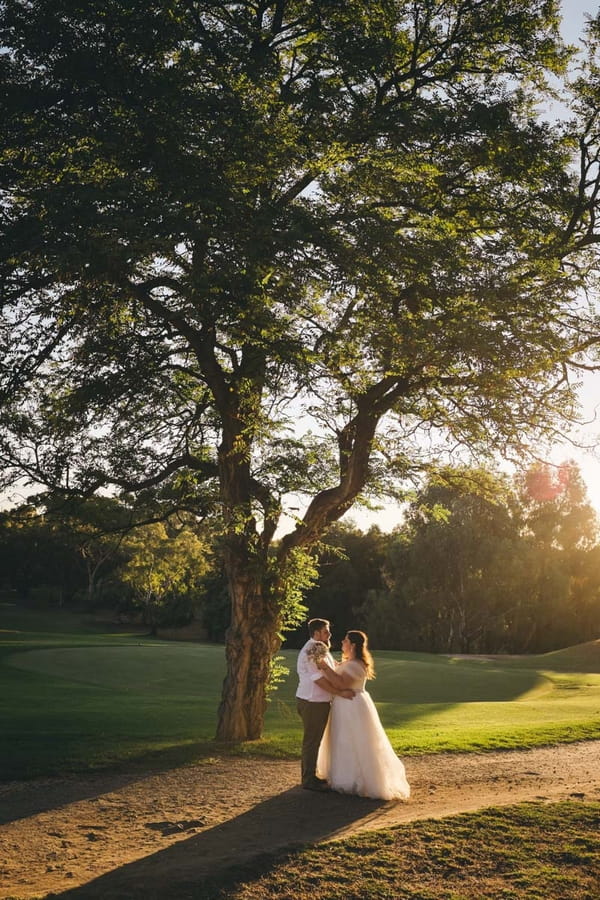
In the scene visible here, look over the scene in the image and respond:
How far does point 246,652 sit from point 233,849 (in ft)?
23.7

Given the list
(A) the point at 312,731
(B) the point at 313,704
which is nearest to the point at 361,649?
(B) the point at 313,704

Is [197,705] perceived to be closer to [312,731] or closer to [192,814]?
[312,731]

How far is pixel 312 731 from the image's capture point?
11469 mm

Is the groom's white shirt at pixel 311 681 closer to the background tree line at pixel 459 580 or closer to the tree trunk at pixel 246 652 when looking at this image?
the tree trunk at pixel 246 652

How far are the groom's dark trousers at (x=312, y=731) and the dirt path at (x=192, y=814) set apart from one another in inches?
12.4

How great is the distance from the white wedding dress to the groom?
129mm

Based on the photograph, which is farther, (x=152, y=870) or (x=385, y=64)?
(x=385, y=64)

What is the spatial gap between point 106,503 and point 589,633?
200ft

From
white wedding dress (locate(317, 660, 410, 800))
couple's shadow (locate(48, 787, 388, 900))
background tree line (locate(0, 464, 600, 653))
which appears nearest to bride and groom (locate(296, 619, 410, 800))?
white wedding dress (locate(317, 660, 410, 800))

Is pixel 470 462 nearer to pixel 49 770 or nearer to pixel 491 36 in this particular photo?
pixel 491 36

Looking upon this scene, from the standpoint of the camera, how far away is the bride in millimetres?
10883

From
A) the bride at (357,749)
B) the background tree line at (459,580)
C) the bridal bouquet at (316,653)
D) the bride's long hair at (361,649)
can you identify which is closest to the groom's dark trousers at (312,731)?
the bride at (357,749)

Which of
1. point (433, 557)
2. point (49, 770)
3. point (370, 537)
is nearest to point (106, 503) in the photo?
point (49, 770)

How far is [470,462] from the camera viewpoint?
1766cm
